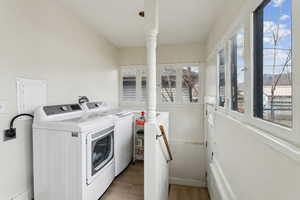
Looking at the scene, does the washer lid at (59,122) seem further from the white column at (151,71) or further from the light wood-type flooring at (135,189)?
the light wood-type flooring at (135,189)

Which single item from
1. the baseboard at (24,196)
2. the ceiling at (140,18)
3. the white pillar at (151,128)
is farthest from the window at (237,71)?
the baseboard at (24,196)

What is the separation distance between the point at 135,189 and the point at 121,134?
83 centimetres

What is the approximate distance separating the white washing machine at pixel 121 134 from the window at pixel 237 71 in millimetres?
1621

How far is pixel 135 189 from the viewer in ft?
7.54

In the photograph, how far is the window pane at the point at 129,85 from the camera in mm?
4301

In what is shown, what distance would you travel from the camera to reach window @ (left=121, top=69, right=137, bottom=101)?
4.30 meters

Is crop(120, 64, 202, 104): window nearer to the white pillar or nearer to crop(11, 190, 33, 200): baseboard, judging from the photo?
the white pillar

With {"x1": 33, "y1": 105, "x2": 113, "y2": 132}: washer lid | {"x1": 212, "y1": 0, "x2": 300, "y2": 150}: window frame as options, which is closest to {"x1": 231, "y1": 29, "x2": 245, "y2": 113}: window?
{"x1": 212, "y1": 0, "x2": 300, "y2": 150}: window frame

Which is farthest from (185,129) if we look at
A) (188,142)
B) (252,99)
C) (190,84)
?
(252,99)

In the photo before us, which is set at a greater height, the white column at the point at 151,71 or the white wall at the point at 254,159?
the white column at the point at 151,71

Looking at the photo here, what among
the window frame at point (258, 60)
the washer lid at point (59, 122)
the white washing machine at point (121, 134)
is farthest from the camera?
the white washing machine at point (121, 134)

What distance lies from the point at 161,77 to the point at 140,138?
1.67m

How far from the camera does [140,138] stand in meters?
3.30

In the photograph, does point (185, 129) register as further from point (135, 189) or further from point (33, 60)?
point (33, 60)
